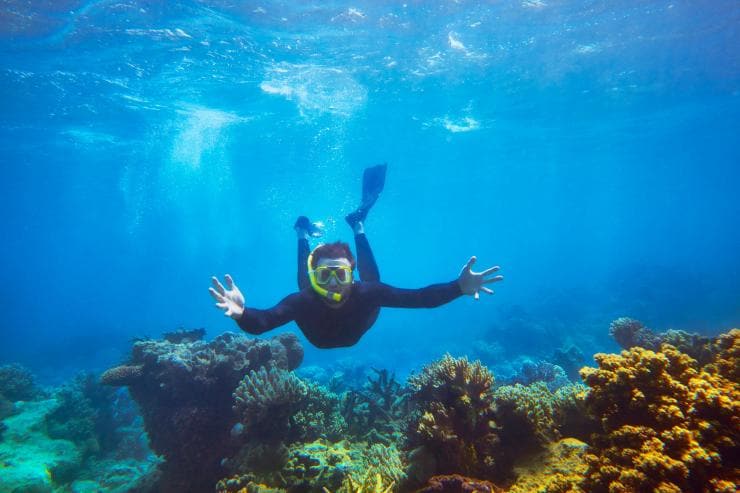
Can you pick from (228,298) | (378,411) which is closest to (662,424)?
(228,298)

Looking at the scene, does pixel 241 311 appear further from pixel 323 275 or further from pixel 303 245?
pixel 303 245

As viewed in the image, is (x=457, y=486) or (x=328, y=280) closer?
(x=457, y=486)

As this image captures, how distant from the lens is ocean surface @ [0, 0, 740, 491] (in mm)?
15320

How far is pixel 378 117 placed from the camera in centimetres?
2516

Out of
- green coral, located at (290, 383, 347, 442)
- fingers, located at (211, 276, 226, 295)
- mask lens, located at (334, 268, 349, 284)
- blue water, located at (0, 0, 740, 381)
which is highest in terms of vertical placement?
blue water, located at (0, 0, 740, 381)

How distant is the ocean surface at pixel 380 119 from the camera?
1532 centimetres

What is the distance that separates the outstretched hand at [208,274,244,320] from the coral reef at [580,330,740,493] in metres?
3.96

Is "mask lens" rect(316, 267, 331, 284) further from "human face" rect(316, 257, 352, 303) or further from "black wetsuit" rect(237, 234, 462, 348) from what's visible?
"black wetsuit" rect(237, 234, 462, 348)

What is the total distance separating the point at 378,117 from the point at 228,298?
22.9m

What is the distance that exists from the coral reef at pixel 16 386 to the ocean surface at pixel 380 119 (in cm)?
440

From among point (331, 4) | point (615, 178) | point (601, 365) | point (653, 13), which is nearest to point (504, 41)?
point (653, 13)

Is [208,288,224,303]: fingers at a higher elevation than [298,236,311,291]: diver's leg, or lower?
lower

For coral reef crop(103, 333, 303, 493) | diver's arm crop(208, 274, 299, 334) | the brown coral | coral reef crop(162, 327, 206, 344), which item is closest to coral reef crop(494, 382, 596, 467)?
diver's arm crop(208, 274, 299, 334)

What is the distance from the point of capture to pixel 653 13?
1570cm
